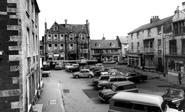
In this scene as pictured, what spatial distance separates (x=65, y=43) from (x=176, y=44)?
110 feet

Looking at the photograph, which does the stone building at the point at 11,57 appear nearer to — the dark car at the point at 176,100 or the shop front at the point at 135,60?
the dark car at the point at 176,100

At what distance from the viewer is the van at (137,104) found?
8219 mm

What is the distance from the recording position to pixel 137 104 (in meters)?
8.58

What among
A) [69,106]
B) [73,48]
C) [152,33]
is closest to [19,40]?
[69,106]

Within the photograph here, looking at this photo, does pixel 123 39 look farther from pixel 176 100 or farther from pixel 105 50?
pixel 176 100

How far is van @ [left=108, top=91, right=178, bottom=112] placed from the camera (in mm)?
8219

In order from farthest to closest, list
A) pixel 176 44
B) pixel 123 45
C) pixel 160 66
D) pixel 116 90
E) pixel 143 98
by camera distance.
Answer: pixel 123 45 → pixel 160 66 → pixel 176 44 → pixel 116 90 → pixel 143 98

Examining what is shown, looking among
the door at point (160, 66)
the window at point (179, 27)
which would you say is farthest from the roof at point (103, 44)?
the window at point (179, 27)

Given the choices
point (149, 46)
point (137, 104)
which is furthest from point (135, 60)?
point (137, 104)

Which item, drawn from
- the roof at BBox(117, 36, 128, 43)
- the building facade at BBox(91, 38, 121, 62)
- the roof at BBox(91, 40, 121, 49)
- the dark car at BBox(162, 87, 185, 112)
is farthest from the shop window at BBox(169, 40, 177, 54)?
the roof at BBox(117, 36, 128, 43)

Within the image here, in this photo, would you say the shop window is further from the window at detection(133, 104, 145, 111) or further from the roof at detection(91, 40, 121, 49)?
the roof at detection(91, 40, 121, 49)

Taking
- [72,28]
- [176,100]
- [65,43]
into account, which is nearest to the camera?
[176,100]

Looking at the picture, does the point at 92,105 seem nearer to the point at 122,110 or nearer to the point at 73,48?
the point at 122,110

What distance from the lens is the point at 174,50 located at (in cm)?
2689
